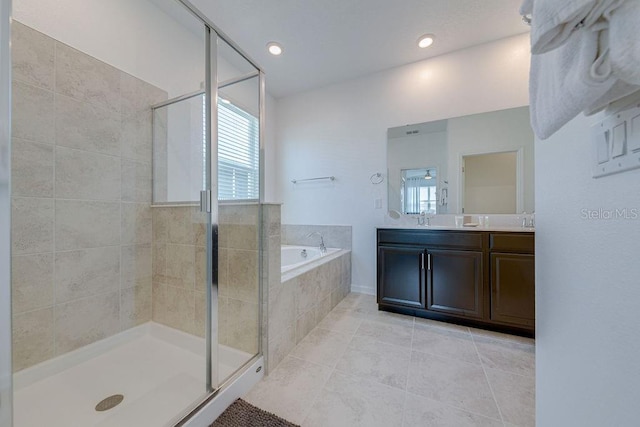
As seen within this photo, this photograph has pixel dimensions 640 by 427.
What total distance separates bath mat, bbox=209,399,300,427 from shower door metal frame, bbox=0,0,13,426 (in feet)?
2.30

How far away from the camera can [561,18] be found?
0.31 metres

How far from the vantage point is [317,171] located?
9.78ft

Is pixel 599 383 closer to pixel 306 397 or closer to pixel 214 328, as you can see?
pixel 306 397

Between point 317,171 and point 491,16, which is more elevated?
point 491,16

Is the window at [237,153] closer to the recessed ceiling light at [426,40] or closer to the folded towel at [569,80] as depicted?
the folded towel at [569,80]

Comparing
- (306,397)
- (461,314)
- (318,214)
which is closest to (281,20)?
(318,214)

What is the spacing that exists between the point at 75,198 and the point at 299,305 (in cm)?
157

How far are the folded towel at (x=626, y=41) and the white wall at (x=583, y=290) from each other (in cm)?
21

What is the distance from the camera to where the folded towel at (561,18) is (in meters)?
0.30

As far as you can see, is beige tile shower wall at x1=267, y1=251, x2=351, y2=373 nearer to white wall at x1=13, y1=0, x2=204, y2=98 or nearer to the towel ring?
the towel ring

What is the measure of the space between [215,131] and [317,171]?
1750mm

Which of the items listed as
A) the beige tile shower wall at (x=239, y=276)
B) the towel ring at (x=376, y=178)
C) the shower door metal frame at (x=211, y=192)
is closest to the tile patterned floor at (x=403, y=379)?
the beige tile shower wall at (x=239, y=276)

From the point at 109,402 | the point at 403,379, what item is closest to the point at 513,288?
the point at 403,379

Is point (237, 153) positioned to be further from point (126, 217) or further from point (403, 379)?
point (403, 379)
